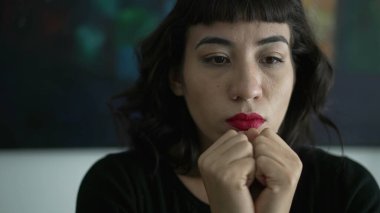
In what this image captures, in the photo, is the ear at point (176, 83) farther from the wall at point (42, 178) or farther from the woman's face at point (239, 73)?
the wall at point (42, 178)

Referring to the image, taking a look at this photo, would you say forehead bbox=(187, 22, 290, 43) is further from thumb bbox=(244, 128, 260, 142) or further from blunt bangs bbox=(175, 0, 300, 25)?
thumb bbox=(244, 128, 260, 142)

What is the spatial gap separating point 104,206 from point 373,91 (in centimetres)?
82

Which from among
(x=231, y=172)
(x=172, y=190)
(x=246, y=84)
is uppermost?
(x=246, y=84)

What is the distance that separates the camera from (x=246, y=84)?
69 centimetres

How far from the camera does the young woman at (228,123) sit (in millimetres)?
673

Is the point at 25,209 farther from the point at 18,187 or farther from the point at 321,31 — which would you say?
the point at 321,31

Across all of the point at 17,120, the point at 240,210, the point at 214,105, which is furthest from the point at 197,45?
the point at 17,120

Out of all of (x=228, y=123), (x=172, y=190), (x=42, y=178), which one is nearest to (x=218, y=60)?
(x=228, y=123)

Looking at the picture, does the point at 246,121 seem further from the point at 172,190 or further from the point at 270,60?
the point at 172,190

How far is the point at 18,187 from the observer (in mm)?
1123

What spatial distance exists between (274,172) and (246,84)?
0.14 metres

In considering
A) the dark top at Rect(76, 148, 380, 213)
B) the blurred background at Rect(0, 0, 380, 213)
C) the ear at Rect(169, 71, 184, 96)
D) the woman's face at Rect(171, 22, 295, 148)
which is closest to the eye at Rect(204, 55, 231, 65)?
the woman's face at Rect(171, 22, 295, 148)

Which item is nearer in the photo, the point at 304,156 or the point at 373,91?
the point at 304,156

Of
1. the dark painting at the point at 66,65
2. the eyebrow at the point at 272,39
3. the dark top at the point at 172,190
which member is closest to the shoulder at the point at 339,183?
the dark top at the point at 172,190
